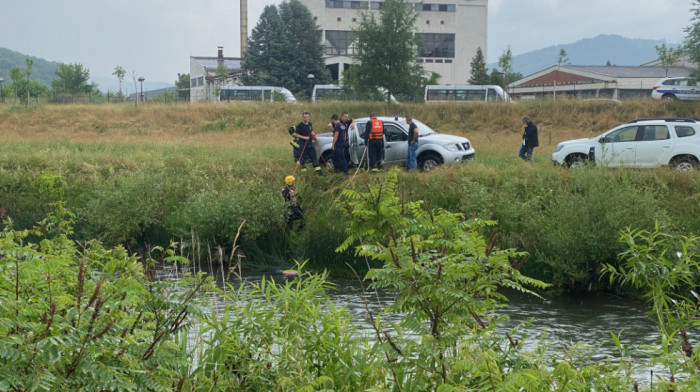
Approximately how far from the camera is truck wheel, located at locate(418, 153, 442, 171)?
70.7 ft

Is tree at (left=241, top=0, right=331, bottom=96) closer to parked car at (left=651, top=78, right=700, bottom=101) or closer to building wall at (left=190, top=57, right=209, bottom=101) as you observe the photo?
building wall at (left=190, top=57, right=209, bottom=101)

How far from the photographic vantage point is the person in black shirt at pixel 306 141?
67.7 ft

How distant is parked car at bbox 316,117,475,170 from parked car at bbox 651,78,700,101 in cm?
2386

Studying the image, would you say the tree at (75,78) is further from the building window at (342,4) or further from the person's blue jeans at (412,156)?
the person's blue jeans at (412,156)

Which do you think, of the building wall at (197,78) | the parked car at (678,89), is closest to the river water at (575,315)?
the parked car at (678,89)

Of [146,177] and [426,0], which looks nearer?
[146,177]

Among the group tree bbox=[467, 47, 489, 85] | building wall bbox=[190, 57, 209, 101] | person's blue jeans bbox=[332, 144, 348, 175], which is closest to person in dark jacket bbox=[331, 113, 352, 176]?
person's blue jeans bbox=[332, 144, 348, 175]

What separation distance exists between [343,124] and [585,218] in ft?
25.7

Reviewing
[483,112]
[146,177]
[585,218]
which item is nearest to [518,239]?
[585,218]

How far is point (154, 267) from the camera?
15.4ft

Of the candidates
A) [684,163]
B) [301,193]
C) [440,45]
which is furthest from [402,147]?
[440,45]

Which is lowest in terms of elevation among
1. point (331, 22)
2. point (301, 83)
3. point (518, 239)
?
point (518, 239)

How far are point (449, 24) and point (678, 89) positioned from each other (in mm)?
32283

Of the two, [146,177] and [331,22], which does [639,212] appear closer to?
[146,177]
